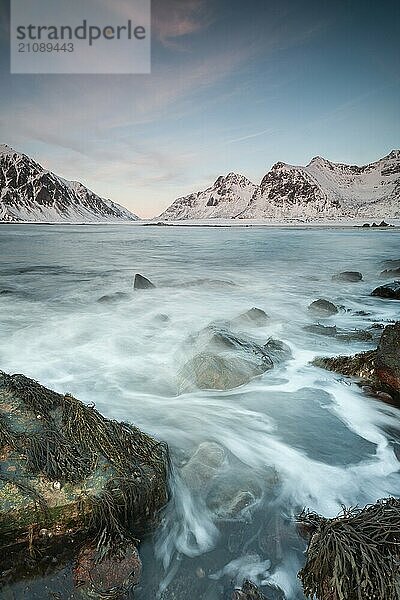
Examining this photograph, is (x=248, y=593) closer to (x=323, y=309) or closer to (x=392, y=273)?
(x=323, y=309)

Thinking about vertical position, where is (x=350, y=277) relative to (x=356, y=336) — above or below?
above

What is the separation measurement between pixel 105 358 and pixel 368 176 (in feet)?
720

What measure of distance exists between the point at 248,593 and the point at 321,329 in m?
6.23

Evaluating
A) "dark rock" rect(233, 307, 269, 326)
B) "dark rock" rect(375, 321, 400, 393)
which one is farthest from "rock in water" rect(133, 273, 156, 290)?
"dark rock" rect(375, 321, 400, 393)

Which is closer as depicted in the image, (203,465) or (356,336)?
(203,465)

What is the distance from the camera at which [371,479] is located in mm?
3633

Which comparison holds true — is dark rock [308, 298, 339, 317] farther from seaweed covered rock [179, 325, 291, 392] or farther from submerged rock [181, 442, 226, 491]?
submerged rock [181, 442, 226, 491]

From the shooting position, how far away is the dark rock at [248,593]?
2.38 m

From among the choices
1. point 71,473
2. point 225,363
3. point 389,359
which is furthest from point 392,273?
point 71,473

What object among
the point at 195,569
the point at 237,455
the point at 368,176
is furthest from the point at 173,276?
the point at 368,176

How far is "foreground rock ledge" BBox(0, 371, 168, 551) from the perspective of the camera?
2500mm

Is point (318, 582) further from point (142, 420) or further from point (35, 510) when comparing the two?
point (142, 420)

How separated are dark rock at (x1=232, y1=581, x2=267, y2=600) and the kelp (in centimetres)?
30

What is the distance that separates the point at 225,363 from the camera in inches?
219
